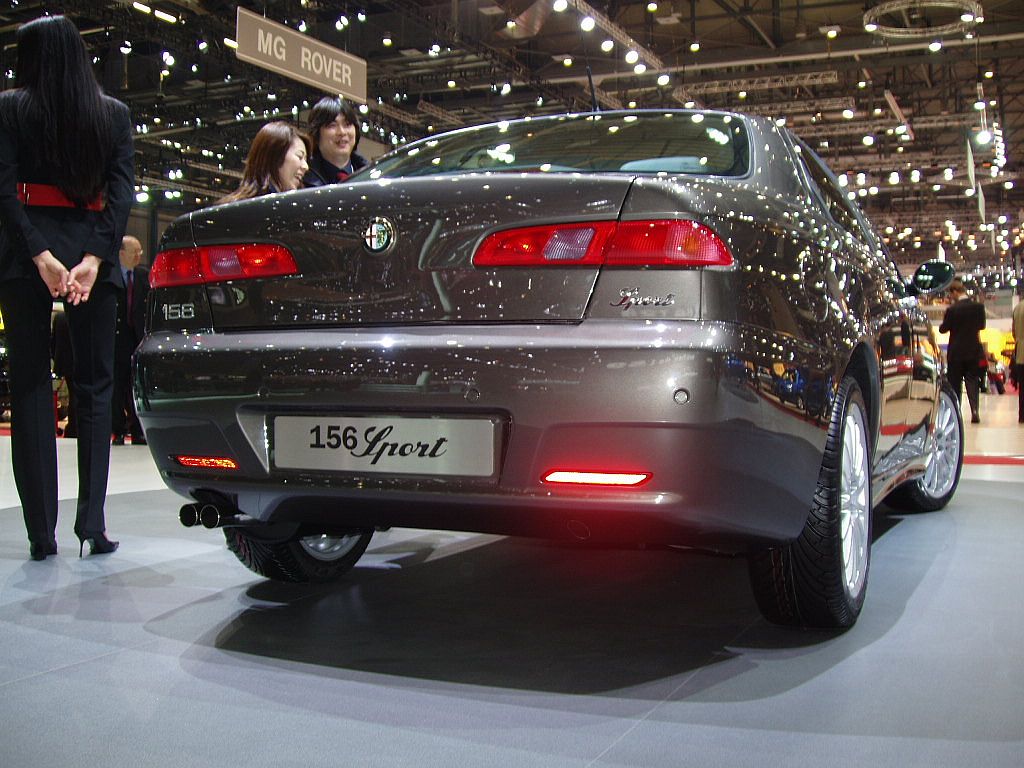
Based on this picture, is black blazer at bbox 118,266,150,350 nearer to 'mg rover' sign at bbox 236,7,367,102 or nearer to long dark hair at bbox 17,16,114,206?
'mg rover' sign at bbox 236,7,367,102

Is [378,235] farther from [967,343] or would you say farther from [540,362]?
[967,343]

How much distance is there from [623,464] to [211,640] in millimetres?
1077

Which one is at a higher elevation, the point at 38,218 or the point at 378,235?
the point at 38,218

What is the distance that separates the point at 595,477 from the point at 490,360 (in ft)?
0.91

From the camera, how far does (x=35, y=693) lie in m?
1.95

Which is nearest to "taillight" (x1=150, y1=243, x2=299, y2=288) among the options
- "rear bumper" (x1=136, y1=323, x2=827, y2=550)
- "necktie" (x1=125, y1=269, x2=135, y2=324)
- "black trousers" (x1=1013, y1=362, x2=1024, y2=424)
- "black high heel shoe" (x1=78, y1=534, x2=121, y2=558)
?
"rear bumper" (x1=136, y1=323, x2=827, y2=550)

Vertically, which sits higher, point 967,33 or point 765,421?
point 967,33

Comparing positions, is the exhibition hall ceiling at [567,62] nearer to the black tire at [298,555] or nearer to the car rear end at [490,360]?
the black tire at [298,555]

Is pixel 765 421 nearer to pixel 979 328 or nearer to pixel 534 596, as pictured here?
pixel 534 596

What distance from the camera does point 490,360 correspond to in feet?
6.23

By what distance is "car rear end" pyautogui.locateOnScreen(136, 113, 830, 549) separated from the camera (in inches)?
72.2

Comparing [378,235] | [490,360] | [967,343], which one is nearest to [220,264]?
[378,235]

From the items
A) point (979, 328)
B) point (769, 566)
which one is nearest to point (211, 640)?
point (769, 566)

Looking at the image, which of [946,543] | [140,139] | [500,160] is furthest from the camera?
[140,139]
